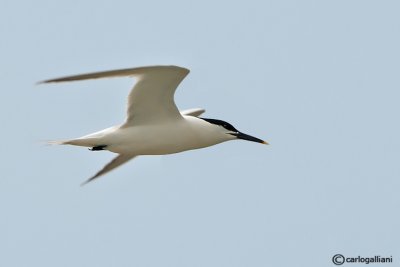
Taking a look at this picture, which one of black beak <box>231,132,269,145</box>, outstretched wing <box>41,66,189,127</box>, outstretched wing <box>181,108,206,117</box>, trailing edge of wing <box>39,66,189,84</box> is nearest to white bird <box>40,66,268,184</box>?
outstretched wing <box>41,66,189,127</box>

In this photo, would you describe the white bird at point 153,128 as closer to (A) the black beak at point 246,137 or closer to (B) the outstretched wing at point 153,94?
(B) the outstretched wing at point 153,94

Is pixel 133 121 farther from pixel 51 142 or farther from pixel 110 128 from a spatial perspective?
pixel 51 142

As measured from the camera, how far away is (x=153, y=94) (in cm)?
1362

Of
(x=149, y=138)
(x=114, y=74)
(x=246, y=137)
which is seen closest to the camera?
(x=114, y=74)

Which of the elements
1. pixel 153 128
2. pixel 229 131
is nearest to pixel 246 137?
pixel 229 131

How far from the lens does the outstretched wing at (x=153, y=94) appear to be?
1294cm

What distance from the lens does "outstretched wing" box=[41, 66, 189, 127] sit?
42.4 feet

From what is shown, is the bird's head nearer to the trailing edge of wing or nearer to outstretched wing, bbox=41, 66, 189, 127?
outstretched wing, bbox=41, 66, 189, 127

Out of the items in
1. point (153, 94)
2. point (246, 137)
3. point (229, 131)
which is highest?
point (153, 94)

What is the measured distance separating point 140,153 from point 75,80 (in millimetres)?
2636

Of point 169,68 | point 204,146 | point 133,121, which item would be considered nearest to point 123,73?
A: point 169,68

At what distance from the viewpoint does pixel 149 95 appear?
13633 mm

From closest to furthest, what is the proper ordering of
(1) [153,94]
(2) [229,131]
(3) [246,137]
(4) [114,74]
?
(4) [114,74]
(1) [153,94]
(2) [229,131]
(3) [246,137]

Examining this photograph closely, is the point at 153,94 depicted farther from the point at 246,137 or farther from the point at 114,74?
the point at 246,137
